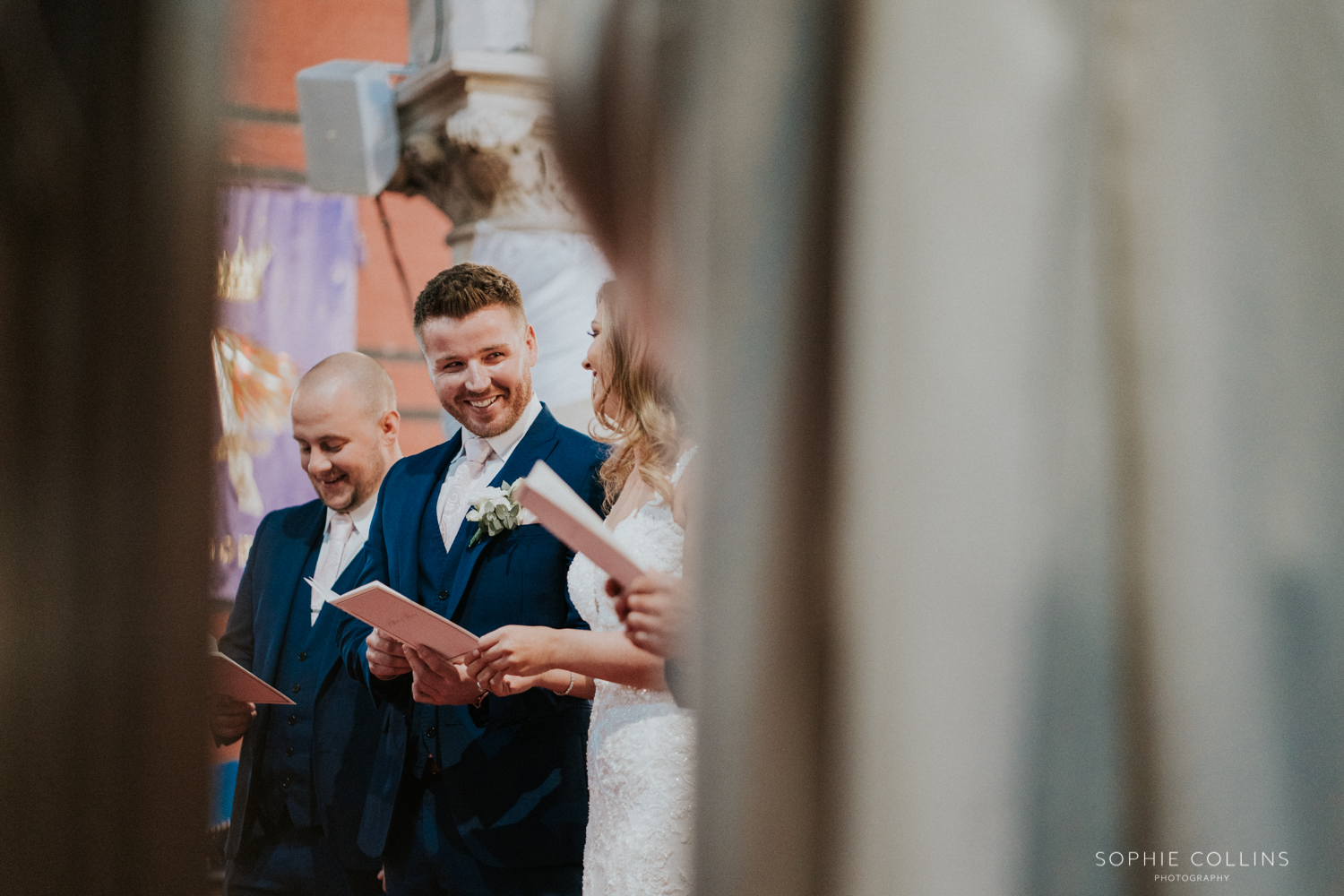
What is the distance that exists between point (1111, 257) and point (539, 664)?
4.91ft

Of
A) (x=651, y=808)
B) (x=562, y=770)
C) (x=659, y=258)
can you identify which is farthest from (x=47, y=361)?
(x=562, y=770)

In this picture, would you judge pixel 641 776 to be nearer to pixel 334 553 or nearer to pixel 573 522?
pixel 573 522

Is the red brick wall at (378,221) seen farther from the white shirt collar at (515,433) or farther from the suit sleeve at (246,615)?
the suit sleeve at (246,615)

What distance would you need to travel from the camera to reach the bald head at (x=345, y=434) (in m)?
2.30

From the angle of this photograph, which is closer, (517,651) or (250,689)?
(517,651)

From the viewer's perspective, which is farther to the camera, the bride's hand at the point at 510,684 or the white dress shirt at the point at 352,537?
the white dress shirt at the point at 352,537

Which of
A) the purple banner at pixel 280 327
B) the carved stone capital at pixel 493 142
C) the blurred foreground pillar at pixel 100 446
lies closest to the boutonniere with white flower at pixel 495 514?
the purple banner at pixel 280 327

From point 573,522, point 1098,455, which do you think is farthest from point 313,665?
point 1098,455

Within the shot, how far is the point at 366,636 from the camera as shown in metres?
2.13

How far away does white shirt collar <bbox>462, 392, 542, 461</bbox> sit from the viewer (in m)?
2.18

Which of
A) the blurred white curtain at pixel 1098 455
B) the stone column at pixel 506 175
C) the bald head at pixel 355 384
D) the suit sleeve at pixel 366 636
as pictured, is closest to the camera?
the blurred white curtain at pixel 1098 455

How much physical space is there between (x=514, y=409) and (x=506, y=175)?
20.5 inches

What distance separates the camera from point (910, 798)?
0.45m

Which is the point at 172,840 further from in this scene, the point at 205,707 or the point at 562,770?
the point at 562,770
